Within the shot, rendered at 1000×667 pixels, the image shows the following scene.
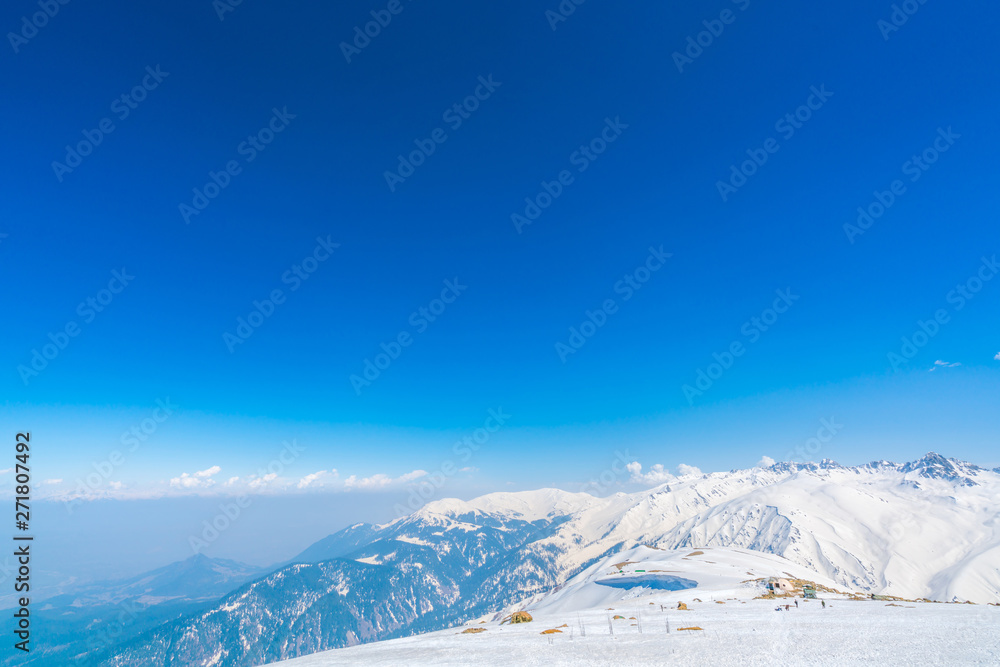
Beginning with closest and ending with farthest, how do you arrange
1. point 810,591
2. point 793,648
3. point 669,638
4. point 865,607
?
point 793,648 < point 669,638 < point 865,607 < point 810,591

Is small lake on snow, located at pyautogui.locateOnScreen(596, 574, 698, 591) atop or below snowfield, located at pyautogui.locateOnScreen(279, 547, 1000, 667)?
below

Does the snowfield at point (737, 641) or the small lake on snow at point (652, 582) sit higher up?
the snowfield at point (737, 641)

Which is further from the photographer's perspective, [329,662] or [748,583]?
[748,583]

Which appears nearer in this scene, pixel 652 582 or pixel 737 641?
pixel 737 641

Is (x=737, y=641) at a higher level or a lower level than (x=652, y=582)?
higher

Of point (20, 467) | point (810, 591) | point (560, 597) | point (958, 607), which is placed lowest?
point (560, 597)

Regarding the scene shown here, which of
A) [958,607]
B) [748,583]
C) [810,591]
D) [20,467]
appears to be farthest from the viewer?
[748,583]

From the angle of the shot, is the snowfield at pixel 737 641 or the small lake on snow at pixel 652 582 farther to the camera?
the small lake on snow at pixel 652 582

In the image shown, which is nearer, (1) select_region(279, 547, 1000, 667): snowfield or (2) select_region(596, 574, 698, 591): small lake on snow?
(1) select_region(279, 547, 1000, 667): snowfield

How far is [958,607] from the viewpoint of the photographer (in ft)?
113

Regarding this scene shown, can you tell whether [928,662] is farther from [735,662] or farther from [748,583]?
[748,583]

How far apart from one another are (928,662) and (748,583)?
67202 mm

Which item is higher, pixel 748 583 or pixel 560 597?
pixel 748 583

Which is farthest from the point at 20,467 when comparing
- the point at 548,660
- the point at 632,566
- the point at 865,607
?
the point at 632,566
